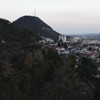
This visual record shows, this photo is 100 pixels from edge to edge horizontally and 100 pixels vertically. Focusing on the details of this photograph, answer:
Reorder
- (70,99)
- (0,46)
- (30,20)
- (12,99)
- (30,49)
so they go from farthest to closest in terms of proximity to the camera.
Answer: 1. (30,20)
2. (0,46)
3. (30,49)
4. (70,99)
5. (12,99)

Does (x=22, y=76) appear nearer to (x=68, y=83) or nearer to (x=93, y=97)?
(x=68, y=83)

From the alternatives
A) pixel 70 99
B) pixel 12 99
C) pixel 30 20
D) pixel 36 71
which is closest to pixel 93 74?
pixel 36 71

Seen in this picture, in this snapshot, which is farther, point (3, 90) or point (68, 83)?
point (68, 83)

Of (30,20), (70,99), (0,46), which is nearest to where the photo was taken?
(70,99)

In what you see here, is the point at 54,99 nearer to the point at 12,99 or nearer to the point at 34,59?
the point at 12,99

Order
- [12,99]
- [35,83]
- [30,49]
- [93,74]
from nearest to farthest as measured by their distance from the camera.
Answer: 1. [12,99]
2. [35,83]
3. [93,74]
4. [30,49]

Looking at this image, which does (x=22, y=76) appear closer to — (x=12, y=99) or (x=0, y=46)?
(x=12, y=99)

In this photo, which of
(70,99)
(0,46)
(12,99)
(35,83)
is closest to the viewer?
(12,99)

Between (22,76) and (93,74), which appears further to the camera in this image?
(93,74)

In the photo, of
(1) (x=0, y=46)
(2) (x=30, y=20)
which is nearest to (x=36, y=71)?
(1) (x=0, y=46)
